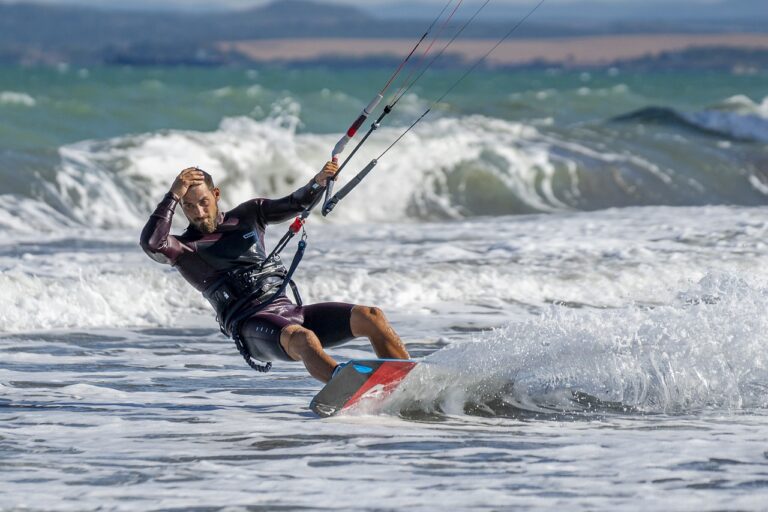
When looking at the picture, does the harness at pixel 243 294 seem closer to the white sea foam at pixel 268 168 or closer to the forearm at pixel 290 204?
the forearm at pixel 290 204

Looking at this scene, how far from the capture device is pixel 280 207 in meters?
7.22

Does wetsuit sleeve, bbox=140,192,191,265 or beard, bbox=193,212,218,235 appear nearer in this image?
wetsuit sleeve, bbox=140,192,191,265

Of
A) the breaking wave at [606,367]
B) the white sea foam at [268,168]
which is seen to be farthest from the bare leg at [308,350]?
the white sea foam at [268,168]

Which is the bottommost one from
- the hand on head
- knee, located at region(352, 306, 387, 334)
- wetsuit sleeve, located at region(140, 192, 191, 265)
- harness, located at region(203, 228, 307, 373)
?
knee, located at region(352, 306, 387, 334)

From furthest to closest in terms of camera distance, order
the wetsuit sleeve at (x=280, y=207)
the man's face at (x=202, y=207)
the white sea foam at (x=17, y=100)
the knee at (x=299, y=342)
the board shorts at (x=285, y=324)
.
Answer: the white sea foam at (x=17, y=100), the wetsuit sleeve at (x=280, y=207), the man's face at (x=202, y=207), the board shorts at (x=285, y=324), the knee at (x=299, y=342)

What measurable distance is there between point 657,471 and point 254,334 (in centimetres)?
224

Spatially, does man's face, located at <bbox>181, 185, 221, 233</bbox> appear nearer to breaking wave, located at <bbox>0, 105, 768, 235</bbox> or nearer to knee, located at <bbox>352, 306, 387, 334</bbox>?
knee, located at <bbox>352, 306, 387, 334</bbox>

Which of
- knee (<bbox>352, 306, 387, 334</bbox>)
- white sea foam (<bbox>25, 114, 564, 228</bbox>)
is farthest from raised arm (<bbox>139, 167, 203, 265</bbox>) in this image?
white sea foam (<bbox>25, 114, 564, 228</bbox>)

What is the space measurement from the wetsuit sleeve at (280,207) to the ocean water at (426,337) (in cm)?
99

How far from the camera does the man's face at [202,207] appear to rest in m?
7.02

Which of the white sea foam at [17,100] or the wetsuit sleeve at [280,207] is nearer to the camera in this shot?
the wetsuit sleeve at [280,207]

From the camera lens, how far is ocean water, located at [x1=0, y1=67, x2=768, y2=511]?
220 inches

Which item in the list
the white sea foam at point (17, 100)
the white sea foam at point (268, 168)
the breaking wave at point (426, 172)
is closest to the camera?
the white sea foam at point (268, 168)

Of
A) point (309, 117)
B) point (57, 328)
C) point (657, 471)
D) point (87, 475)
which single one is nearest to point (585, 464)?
point (657, 471)
